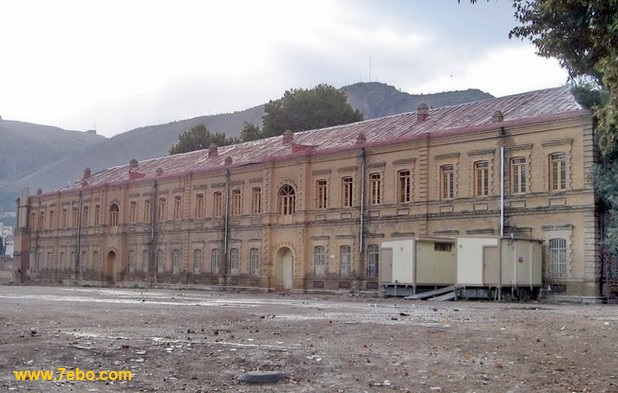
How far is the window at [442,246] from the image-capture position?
33625 millimetres

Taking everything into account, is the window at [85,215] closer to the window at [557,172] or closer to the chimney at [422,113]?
the chimney at [422,113]

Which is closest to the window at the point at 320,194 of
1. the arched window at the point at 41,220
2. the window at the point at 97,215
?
the window at the point at 97,215

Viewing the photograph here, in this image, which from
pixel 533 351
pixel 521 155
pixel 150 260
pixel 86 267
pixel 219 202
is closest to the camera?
pixel 533 351

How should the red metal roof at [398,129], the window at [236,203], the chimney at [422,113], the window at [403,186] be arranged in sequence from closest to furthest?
the red metal roof at [398,129], the window at [403,186], the chimney at [422,113], the window at [236,203]

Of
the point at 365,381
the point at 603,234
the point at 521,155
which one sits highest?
the point at 521,155

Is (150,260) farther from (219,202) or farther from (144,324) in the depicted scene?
(144,324)

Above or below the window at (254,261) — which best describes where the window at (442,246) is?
above

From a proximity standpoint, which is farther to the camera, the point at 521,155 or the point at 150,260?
the point at 150,260

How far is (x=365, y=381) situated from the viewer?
30.1ft

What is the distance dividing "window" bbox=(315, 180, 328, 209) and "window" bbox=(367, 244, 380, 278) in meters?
4.29

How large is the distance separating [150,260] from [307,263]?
1573 cm

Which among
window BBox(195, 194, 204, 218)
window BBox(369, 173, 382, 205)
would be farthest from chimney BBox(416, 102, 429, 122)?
window BBox(195, 194, 204, 218)

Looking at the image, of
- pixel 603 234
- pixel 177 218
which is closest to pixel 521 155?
pixel 603 234

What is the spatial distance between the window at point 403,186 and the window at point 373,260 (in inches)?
108
